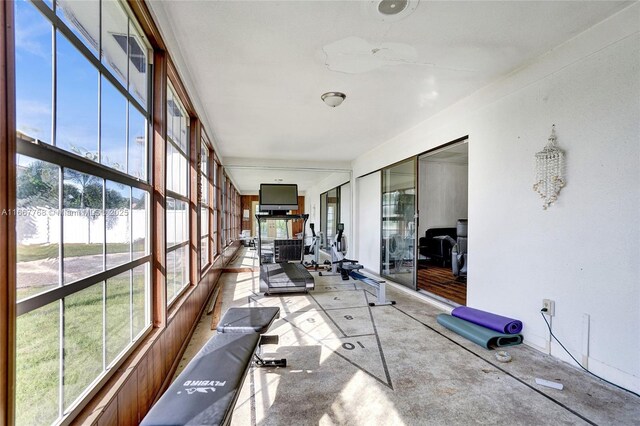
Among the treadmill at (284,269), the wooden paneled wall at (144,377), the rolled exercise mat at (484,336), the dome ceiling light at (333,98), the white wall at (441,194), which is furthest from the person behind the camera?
the white wall at (441,194)

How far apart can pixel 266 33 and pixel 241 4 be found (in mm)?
345

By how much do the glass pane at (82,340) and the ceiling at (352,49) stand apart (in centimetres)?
192

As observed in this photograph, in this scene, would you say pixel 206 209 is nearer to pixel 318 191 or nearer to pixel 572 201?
pixel 572 201

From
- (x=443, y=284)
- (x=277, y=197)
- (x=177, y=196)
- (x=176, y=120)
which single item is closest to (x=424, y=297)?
(x=443, y=284)

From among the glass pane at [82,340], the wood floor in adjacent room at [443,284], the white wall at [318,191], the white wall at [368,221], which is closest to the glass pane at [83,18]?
the glass pane at [82,340]

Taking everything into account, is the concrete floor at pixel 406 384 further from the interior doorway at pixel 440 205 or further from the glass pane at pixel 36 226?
the interior doorway at pixel 440 205

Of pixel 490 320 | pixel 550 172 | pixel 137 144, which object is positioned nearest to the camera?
pixel 137 144

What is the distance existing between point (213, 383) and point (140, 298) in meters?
0.92

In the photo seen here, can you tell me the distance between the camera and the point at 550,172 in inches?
107

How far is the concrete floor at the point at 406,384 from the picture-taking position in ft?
6.24

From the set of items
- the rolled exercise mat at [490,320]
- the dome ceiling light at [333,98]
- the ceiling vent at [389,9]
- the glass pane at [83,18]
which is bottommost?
the rolled exercise mat at [490,320]

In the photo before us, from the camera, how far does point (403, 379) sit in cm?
232

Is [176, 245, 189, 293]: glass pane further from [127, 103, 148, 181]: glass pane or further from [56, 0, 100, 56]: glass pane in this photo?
[56, 0, 100, 56]: glass pane

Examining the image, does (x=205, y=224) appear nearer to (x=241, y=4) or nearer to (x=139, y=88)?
(x=139, y=88)
